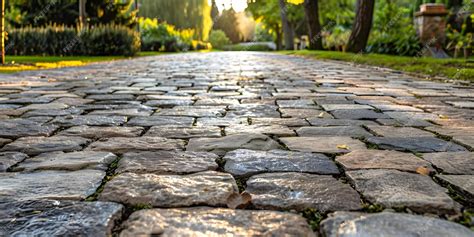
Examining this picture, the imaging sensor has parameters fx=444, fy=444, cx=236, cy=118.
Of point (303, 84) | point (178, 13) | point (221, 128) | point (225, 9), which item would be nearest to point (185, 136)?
point (221, 128)

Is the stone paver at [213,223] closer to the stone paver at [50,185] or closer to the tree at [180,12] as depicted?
the stone paver at [50,185]

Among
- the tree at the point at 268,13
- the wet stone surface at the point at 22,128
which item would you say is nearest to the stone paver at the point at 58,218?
the wet stone surface at the point at 22,128

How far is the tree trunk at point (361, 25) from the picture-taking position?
526 inches

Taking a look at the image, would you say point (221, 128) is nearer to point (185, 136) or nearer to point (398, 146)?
point (185, 136)

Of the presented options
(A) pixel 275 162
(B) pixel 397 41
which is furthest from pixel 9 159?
(B) pixel 397 41

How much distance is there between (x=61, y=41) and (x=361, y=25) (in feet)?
31.6

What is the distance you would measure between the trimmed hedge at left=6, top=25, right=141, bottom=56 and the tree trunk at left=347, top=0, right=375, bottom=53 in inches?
320

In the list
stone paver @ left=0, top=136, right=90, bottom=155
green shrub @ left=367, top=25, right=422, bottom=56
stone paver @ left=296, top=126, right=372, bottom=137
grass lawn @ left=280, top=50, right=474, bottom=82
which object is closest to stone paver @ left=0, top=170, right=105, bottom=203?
stone paver @ left=0, top=136, right=90, bottom=155

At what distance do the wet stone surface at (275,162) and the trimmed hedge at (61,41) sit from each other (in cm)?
1374

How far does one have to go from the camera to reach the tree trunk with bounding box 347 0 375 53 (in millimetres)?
13359

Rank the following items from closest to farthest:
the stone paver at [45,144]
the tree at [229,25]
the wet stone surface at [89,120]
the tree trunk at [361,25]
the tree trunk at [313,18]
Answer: the stone paver at [45,144] → the wet stone surface at [89,120] → the tree trunk at [361,25] → the tree trunk at [313,18] → the tree at [229,25]

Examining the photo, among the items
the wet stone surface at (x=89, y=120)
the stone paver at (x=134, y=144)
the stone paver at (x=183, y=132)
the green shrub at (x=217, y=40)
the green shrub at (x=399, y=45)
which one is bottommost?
the stone paver at (x=134, y=144)

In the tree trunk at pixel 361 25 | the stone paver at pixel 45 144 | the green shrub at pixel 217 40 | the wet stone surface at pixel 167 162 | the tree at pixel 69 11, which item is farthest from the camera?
the green shrub at pixel 217 40

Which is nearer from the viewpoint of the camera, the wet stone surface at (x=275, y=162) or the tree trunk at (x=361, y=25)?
the wet stone surface at (x=275, y=162)
